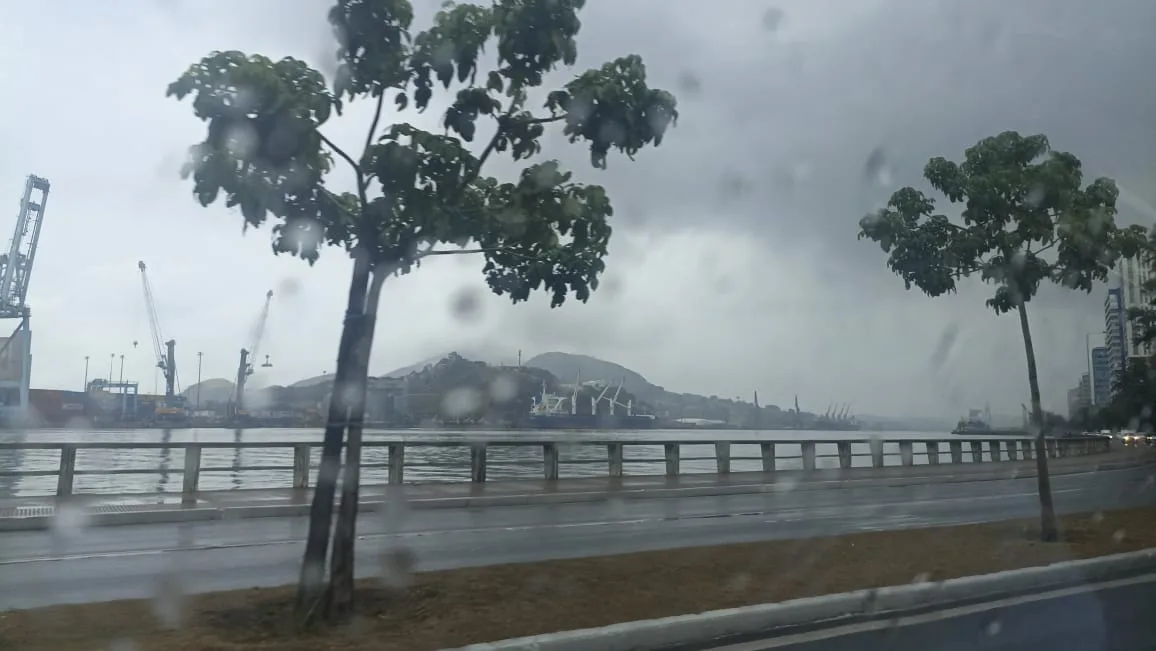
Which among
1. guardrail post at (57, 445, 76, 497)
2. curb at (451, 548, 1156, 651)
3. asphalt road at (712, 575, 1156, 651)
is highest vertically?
guardrail post at (57, 445, 76, 497)

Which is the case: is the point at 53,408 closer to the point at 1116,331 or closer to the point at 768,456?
the point at 768,456

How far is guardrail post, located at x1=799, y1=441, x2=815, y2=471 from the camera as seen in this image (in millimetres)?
33500

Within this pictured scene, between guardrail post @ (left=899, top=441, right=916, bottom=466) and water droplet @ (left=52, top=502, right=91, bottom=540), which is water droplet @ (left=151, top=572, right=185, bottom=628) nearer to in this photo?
water droplet @ (left=52, top=502, right=91, bottom=540)

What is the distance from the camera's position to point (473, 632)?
7.76 m

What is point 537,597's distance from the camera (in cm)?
916

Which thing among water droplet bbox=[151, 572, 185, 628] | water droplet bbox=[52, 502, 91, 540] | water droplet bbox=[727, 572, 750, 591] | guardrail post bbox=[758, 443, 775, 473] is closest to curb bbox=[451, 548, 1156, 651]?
water droplet bbox=[727, 572, 750, 591]

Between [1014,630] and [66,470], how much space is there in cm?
1618

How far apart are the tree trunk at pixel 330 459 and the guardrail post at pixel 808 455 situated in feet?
87.3

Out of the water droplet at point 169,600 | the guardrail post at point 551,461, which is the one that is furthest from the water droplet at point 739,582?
the guardrail post at point 551,461

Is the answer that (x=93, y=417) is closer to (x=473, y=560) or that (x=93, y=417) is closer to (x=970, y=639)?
(x=473, y=560)

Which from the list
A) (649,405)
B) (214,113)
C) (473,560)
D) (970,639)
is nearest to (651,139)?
(214,113)

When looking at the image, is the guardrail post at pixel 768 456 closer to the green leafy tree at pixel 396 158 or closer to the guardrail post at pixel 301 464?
the guardrail post at pixel 301 464

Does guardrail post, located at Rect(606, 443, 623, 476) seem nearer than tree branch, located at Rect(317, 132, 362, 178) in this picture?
No

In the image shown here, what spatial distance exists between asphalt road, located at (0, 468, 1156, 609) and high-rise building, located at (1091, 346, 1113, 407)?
6124mm
